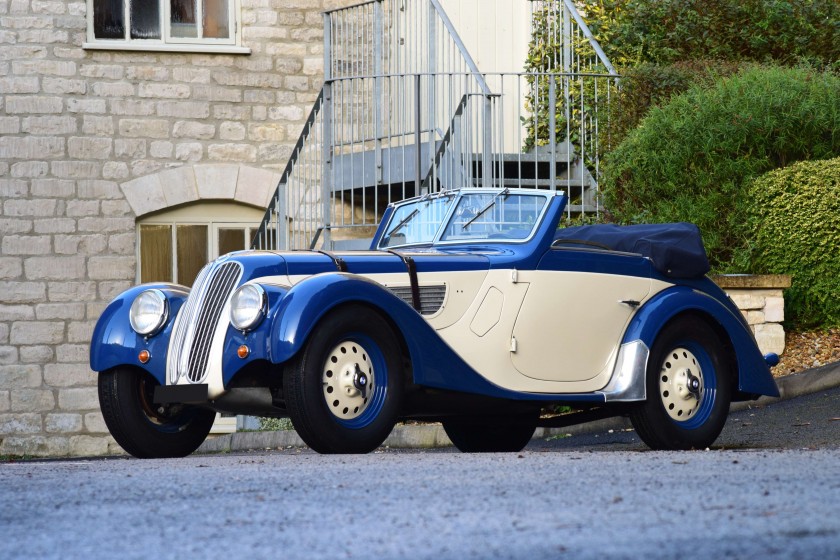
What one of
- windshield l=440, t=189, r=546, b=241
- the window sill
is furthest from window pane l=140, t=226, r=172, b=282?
windshield l=440, t=189, r=546, b=241

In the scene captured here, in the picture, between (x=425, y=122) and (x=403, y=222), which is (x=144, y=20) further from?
(x=403, y=222)

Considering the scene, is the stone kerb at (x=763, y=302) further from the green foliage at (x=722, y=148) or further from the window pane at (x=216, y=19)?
the window pane at (x=216, y=19)

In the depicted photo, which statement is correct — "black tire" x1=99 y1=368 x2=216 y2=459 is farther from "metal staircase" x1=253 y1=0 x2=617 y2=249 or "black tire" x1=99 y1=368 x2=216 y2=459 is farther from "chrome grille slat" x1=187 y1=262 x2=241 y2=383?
"metal staircase" x1=253 y1=0 x2=617 y2=249

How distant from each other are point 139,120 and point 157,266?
148cm

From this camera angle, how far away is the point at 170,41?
539 inches

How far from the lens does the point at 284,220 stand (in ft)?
42.0

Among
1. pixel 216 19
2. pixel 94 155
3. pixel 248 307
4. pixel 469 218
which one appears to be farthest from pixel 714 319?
pixel 216 19

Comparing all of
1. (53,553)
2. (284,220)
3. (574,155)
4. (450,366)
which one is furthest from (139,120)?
(53,553)

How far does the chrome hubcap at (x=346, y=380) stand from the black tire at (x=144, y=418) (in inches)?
45.8

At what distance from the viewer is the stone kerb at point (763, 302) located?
10.2 meters

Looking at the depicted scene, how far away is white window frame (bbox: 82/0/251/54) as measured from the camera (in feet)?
44.2

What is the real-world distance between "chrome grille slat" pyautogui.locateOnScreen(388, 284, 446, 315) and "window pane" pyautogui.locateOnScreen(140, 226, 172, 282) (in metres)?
7.44

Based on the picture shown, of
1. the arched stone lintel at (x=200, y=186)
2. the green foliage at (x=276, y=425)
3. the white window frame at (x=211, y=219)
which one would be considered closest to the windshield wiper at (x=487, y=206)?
the green foliage at (x=276, y=425)

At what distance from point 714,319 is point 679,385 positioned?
1.43ft
